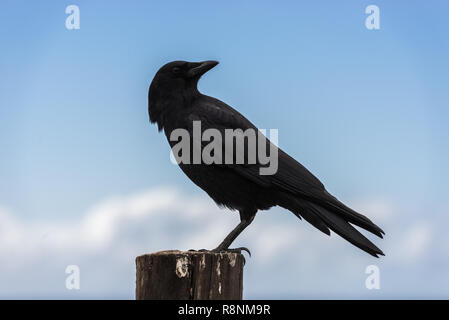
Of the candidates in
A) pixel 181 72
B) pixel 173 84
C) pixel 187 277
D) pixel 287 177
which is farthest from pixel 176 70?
pixel 187 277

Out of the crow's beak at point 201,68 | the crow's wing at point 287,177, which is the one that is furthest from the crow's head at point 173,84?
the crow's wing at point 287,177

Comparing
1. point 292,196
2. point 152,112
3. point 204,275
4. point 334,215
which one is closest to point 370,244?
point 334,215

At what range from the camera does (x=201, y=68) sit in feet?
18.7

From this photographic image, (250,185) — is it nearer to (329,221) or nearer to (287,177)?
(287,177)

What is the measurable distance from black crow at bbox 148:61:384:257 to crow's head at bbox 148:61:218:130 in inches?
0.6

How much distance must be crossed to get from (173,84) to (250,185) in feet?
4.51

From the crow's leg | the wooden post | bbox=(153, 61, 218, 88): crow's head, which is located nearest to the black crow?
the crow's leg

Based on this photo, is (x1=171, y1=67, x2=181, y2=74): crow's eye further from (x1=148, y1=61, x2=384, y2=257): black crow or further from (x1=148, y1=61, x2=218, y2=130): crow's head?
(x1=148, y1=61, x2=384, y2=257): black crow

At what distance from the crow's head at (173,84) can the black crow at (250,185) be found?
0.01m

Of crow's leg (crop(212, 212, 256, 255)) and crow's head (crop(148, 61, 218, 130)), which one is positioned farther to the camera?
crow's head (crop(148, 61, 218, 130))

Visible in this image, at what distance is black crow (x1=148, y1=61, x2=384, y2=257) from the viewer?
517 centimetres

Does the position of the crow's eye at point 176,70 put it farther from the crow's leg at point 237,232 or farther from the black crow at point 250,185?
the crow's leg at point 237,232
